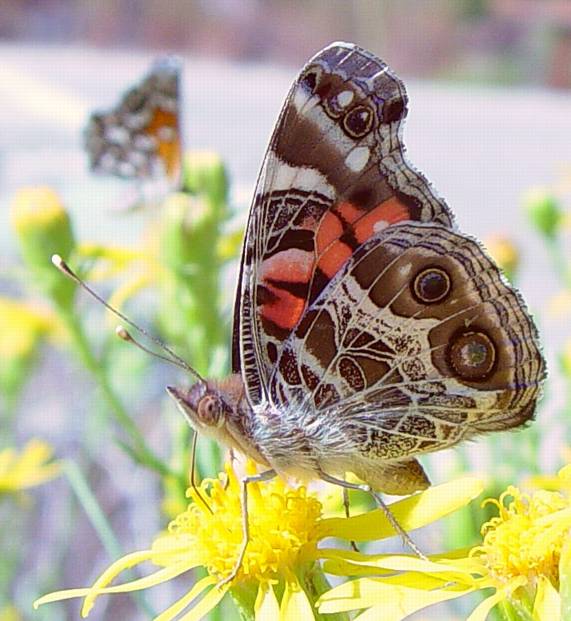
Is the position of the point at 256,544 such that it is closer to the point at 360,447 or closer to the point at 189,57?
the point at 360,447

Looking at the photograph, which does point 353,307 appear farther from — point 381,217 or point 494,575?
point 494,575

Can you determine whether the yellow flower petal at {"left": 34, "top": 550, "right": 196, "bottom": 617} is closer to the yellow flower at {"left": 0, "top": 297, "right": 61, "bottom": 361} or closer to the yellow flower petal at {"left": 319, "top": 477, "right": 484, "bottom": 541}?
the yellow flower petal at {"left": 319, "top": 477, "right": 484, "bottom": 541}

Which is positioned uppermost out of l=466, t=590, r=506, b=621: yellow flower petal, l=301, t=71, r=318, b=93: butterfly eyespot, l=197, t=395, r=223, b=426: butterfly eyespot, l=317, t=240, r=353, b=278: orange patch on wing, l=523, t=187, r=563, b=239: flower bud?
l=523, t=187, r=563, b=239: flower bud

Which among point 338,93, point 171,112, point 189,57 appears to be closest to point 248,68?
point 189,57

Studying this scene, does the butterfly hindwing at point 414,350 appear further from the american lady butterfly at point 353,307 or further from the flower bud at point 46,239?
the flower bud at point 46,239

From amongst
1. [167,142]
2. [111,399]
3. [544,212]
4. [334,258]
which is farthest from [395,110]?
[544,212]

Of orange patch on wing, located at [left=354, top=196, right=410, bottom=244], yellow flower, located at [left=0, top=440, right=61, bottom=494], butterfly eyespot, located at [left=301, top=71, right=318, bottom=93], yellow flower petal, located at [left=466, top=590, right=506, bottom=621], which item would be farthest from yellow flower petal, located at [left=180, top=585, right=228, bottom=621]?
yellow flower, located at [left=0, top=440, right=61, bottom=494]
